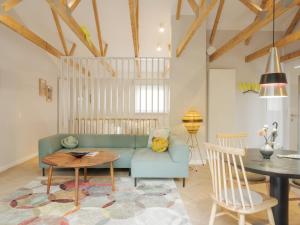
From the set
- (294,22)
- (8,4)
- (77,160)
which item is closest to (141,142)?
(77,160)

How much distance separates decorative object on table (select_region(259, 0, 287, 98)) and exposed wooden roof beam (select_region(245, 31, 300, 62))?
65.5 inches

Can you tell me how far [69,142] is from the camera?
4449 millimetres

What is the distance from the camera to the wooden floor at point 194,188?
2.46 m

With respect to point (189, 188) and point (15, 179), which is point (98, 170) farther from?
point (189, 188)

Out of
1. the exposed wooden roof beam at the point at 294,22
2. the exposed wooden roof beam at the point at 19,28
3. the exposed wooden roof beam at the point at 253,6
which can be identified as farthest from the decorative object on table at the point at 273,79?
the exposed wooden roof beam at the point at 19,28

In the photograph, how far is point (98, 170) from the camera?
14.1ft

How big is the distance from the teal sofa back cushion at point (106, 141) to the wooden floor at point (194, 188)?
58 cm

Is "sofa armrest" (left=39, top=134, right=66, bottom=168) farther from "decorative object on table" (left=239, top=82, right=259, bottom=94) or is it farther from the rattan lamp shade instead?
"decorative object on table" (left=239, top=82, right=259, bottom=94)

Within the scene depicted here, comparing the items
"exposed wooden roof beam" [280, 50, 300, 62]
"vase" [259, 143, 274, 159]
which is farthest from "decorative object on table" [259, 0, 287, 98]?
"exposed wooden roof beam" [280, 50, 300, 62]

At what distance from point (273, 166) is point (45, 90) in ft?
19.4

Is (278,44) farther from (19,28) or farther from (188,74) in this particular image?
(19,28)

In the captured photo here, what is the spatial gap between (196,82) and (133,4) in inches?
94.2

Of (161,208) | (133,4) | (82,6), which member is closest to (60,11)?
(133,4)

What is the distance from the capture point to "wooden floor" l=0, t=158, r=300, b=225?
8.06 ft
